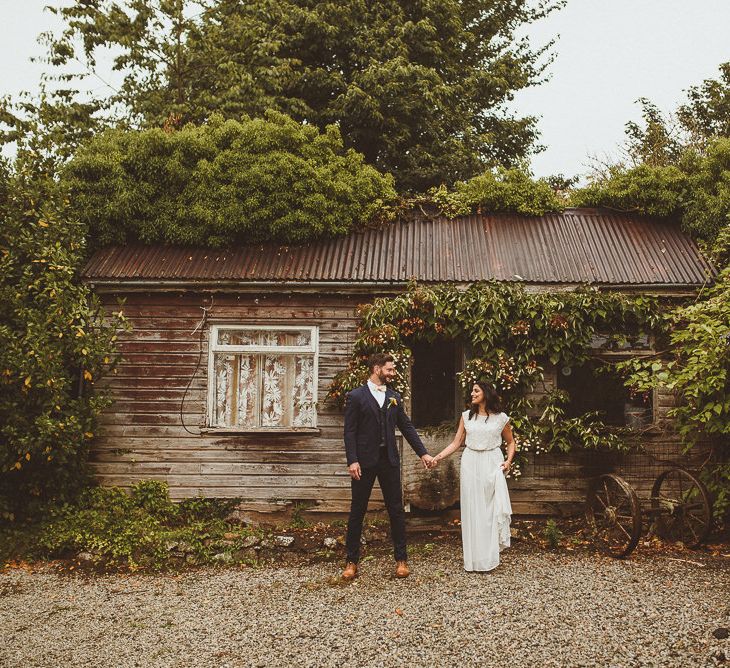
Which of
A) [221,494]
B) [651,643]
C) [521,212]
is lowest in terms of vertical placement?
[651,643]

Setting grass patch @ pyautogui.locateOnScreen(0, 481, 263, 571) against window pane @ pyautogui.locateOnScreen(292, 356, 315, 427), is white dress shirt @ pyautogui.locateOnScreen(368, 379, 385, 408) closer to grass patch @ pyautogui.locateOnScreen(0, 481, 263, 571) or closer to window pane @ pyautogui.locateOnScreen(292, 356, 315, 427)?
window pane @ pyautogui.locateOnScreen(292, 356, 315, 427)

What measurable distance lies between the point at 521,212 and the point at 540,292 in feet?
7.76

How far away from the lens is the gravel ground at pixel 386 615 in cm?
496

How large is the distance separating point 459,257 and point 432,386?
99.3 inches

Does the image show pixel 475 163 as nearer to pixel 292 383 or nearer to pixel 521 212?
pixel 521 212

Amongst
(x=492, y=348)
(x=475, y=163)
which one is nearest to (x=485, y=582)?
(x=492, y=348)

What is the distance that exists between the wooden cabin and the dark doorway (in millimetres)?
1520

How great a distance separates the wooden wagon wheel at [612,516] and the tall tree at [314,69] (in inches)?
442

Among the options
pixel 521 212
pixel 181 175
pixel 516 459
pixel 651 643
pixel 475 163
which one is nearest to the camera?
pixel 651 643

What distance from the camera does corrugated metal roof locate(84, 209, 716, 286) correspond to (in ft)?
30.2

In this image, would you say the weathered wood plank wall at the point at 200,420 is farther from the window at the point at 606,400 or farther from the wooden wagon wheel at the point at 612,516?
the window at the point at 606,400

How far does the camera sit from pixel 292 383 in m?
9.37

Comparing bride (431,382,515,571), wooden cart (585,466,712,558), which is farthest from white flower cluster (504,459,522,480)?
bride (431,382,515,571)

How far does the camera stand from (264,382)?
9.39m
